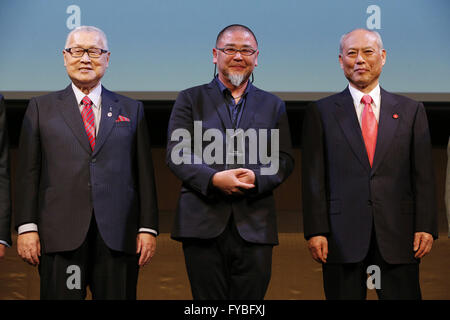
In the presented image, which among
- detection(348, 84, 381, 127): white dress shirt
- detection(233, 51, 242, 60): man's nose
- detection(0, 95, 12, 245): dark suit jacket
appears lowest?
detection(0, 95, 12, 245): dark suit jacket

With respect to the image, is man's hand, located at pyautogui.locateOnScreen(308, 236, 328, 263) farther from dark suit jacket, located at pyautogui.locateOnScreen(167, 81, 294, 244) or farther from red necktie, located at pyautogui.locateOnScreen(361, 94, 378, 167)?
red necktie, located at pyautogui.locateOnScreen(361, 94, 378, 167)

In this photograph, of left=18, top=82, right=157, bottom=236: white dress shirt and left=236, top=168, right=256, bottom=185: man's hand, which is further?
left=18, top=82, right=157, bottom=236: white dress shirt

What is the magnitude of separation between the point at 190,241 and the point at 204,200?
169mm

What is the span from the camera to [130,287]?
2.46m

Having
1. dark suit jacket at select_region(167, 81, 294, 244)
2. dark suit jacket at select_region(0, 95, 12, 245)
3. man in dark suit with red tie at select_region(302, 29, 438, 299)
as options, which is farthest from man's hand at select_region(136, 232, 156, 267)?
man in dark suit with red tie at select_region(302, 29, 438, 299)

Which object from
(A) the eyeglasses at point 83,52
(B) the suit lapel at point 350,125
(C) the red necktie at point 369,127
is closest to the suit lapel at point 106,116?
(A) the eyeglasses at point 83,52

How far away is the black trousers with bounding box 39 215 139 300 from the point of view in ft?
7.79

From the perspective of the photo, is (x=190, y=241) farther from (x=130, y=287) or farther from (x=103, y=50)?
(x=103, y=50)

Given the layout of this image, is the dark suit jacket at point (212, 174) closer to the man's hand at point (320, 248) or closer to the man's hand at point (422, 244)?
the man's hand at point (320, 248)

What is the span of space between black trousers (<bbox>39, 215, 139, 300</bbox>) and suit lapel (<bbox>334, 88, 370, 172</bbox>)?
3.34 feet

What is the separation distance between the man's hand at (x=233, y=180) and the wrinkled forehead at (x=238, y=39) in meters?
0.56

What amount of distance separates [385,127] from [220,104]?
68 centimetres

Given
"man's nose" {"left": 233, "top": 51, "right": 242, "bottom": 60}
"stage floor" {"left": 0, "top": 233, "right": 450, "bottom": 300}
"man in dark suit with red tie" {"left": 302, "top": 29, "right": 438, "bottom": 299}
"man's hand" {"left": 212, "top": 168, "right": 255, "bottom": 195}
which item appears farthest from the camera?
"stage floor" {"left": 0, "top": 233, "right": 450, "bottom": 300}

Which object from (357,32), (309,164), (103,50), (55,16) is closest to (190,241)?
(309,164)
